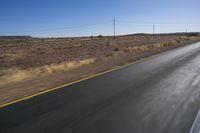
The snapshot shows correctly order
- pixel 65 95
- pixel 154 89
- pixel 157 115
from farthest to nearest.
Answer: pixel 154 89
pixel 65 95
pixel 157 115

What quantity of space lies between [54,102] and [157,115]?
3.22 m

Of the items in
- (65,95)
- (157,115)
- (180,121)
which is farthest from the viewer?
(65,95)

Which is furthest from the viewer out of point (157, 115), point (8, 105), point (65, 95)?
point (65, 95)

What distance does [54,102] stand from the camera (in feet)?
22.2

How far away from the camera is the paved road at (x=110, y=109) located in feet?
15.7

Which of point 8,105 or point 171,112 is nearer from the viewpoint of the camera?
point 171,112

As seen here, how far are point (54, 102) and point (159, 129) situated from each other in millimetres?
3503

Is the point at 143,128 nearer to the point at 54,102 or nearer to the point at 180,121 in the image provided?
the point at 180,121

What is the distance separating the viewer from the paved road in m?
4.79

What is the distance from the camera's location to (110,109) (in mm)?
5957

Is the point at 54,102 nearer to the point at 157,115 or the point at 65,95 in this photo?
the point at 65,95

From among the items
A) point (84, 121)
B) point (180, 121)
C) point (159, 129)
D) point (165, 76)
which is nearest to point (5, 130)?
point (84, 121)

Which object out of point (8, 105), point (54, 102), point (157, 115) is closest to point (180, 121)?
point (157, 115)

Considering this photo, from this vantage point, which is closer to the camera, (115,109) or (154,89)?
(115,109)
